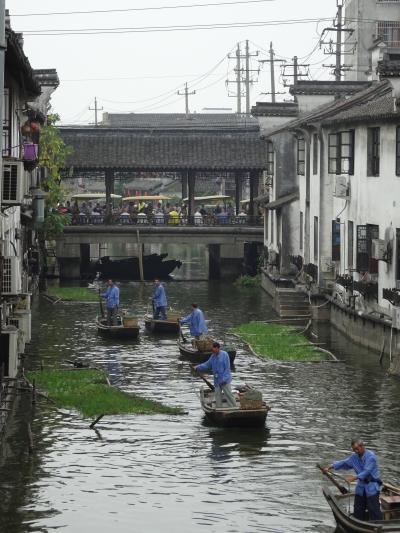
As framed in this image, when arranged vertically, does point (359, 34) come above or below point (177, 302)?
above

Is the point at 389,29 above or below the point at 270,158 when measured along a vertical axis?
above

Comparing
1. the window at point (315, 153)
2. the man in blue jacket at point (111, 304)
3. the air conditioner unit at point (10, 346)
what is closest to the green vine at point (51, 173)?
the window at point (315, 153)

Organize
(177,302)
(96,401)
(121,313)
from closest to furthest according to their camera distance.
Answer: (96,401)
(121,313)
(177,302)

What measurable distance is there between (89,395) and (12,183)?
6332 mm

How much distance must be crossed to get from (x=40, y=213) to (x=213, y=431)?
12.4m

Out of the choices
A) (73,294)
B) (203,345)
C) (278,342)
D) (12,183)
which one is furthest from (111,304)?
(12,183)

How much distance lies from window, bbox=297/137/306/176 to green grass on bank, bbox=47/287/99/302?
36.2ft

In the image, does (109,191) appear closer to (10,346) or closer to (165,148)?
(165,148)

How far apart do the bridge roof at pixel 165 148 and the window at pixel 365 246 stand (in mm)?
26714

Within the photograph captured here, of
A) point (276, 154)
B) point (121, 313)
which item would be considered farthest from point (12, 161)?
point (276, 154)

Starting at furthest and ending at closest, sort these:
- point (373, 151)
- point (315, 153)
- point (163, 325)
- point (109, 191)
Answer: point (109, 191) < point (315, 153) < point (163, 325) < point (373, 151)

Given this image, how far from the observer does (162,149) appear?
6788cm

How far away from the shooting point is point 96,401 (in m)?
30.0

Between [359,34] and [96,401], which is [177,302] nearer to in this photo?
[96,401]
